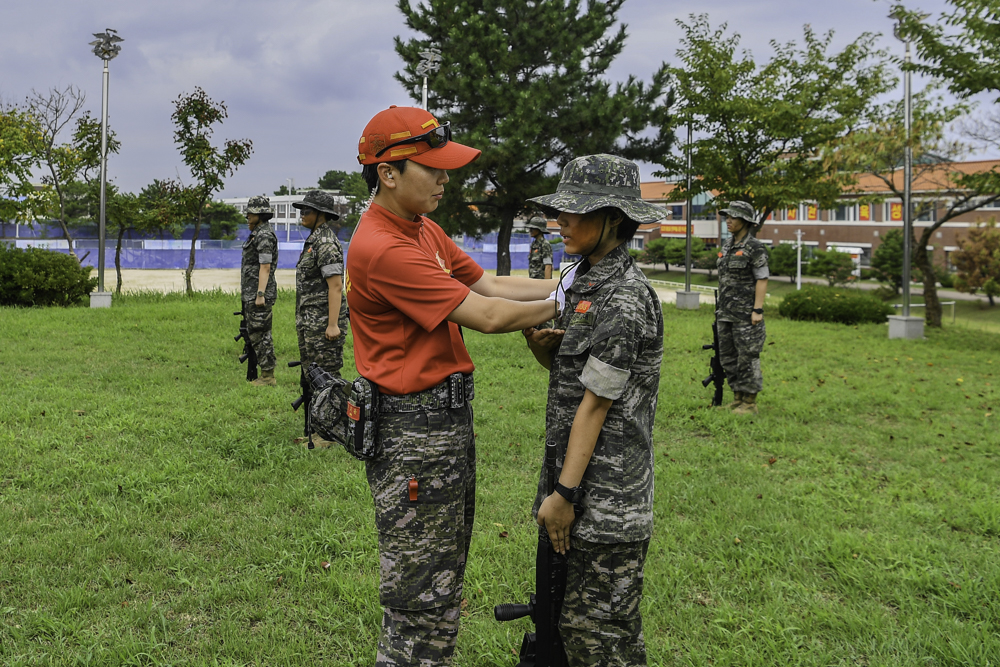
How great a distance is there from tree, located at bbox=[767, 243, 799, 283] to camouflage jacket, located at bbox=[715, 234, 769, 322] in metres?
38.8

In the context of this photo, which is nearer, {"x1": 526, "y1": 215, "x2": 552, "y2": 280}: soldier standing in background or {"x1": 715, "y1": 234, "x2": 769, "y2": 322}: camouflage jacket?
{"x1": 715, "y1": 234, "x2": 769, "y2": 322}: camouflage jacket

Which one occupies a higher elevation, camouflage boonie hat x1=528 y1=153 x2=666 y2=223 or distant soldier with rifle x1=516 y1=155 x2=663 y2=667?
camouflage boonie hat x1=528 y1=153 x2=666 y2=223

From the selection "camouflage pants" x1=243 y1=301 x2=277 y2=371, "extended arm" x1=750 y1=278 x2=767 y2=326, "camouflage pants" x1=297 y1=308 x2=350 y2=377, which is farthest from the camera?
"camouflage pants" x1=243 y1=301 x2=277 y2=371

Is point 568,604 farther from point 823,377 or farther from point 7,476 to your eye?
point 823,377

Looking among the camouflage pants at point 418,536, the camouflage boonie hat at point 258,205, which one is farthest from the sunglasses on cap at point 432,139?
the camouflage boonie hat at point 258,205

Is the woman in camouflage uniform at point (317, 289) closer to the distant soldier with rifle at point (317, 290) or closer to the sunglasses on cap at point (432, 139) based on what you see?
the distant soldier with rifle at point (317, 290)

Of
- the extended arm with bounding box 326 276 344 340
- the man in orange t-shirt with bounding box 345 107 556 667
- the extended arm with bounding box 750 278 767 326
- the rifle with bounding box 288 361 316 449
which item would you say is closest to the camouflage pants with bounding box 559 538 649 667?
the man in orange t-shirt with bounding box 345 107 556 667

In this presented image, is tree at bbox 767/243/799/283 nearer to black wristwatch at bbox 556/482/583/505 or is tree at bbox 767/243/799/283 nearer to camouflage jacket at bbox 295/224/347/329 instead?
camouflage jacket at bbox 295/224/347/329

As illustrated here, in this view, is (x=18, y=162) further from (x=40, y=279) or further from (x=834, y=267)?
(x=834, y=267)

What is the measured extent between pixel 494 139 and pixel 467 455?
2188cm

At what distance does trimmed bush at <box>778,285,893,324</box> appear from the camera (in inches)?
688

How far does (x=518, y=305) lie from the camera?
2.50 m

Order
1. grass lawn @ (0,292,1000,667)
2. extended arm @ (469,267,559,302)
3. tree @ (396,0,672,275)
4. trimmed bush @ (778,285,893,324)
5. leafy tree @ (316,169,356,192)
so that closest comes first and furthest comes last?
extended arm @ (469,267,559,302) < grass lawn @ (0,292,1000,667) < trimmed bush @ (778,285,893,324) < tree @ (396,0,672,275) < leafy tree @ (316,169,356,192)

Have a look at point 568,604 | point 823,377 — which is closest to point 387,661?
point 568,604
